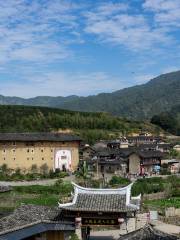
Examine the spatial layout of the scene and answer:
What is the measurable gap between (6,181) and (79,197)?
41567 millimetres

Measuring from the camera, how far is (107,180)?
2518 inches

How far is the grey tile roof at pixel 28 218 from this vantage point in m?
21.9

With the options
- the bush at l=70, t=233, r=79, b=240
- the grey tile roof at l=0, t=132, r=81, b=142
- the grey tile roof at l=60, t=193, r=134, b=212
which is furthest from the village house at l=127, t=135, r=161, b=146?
the bush at l=70, t=233, r=79, b=240

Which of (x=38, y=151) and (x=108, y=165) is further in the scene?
(x=108, y=165)

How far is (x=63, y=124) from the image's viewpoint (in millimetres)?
111812

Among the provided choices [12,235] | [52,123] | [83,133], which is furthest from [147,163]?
Answer: [12,235]

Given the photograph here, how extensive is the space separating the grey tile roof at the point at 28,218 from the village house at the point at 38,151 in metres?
47.9

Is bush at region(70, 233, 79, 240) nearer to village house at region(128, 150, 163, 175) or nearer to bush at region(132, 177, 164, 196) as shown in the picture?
bush at region(132, 177, 164, 196)

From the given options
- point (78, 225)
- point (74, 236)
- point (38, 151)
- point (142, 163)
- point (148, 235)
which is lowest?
point (74, 236)

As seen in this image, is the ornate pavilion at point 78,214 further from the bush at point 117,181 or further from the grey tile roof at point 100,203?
the bush at point 117,181

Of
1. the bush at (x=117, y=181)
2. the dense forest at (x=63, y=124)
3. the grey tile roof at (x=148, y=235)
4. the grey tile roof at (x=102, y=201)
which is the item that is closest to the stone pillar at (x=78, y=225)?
the grey tile roof at (x=102, y=201)

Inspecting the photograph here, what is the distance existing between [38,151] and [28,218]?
5125 centimetres

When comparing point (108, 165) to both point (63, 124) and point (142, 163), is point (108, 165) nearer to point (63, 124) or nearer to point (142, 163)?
point (142, 163)

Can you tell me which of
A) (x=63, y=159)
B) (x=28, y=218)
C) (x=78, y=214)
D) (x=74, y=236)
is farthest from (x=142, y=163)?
(x=28, y=218)
